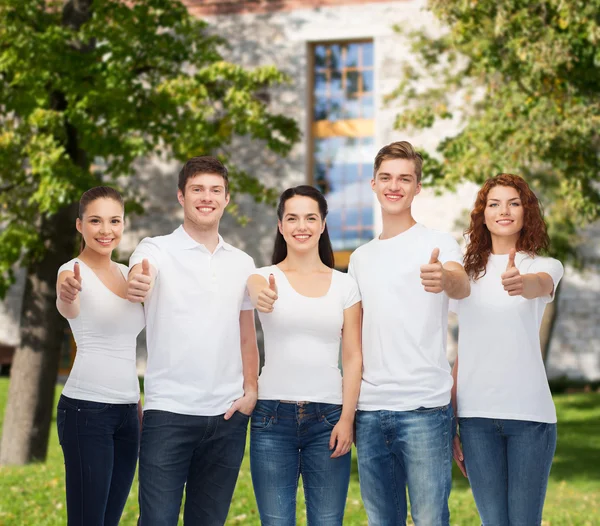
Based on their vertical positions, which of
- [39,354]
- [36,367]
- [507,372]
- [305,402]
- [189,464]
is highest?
[507,372]

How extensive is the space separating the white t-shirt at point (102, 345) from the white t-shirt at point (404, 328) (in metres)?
1.14

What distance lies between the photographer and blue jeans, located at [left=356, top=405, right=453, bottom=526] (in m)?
4.03

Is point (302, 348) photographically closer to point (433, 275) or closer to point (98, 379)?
point (433, 275)

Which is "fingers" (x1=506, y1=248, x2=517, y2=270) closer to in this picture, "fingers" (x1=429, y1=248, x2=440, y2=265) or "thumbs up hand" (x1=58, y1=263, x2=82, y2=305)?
"fingers" (x1=429, y1=248, x2=440, y2=265)

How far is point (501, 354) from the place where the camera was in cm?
420

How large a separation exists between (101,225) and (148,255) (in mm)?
353

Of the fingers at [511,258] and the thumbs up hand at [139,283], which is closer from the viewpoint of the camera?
the thumbs up hand at [139,283]

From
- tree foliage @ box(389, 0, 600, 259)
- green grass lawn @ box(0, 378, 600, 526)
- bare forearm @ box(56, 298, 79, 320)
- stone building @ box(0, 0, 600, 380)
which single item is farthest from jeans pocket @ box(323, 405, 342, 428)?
stone building @ box(0, 0, 600, 380)

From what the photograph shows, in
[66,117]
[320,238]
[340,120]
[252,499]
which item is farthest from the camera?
[340,120]

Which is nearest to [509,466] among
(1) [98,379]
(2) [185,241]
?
(2) [185,241]

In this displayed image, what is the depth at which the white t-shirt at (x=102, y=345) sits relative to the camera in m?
4.15

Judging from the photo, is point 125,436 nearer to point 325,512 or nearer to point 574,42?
point 325,512

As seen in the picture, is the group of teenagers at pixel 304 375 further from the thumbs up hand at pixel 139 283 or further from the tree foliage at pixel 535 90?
the tree foliage at pixel 535 90

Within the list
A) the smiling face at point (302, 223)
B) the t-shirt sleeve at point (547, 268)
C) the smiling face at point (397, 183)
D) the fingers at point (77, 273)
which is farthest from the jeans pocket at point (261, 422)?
the t-shirt sleeve at point (547, 268)
